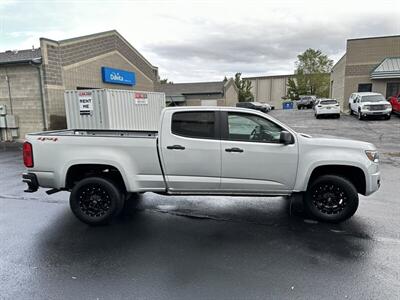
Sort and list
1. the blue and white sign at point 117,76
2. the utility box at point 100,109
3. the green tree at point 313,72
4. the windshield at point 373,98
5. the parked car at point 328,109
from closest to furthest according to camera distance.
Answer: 1. the utility box at point 100,109
2. the blue and white sign at point 117,76
3. the windshield at point 373,98
4. the parked car at point 328,109
5. the green tree at point 313,72

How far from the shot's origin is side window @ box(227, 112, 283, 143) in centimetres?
456

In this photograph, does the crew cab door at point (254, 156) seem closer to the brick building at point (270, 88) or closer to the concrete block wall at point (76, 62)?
the concrete block wall at point (76, 62)

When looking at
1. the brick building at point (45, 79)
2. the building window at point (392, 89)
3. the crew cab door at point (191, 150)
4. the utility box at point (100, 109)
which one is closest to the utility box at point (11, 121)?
the brick building at point (45, 79)

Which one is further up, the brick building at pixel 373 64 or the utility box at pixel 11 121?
the brick building at pixel 373 64

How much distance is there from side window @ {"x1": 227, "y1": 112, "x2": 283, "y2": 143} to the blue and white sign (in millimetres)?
17111

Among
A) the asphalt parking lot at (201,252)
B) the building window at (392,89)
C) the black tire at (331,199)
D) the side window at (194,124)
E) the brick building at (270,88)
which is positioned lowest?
the asphalt parking lot at (201,252)

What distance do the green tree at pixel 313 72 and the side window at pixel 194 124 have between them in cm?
5804

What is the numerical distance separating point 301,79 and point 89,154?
60.5m

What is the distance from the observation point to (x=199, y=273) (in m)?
3.33

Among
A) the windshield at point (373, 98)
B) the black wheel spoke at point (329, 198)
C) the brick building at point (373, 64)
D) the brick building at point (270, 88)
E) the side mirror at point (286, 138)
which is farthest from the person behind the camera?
the brick building at point (270, 88)

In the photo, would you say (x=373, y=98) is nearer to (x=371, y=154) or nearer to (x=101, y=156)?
(x=371, y=154)

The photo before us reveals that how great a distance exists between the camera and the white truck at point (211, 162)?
14.7ft

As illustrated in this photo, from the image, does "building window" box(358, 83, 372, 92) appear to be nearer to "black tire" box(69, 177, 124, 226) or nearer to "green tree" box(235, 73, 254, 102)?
"black tire" box(69, 177, 124, 226)

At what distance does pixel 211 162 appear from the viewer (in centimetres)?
453
